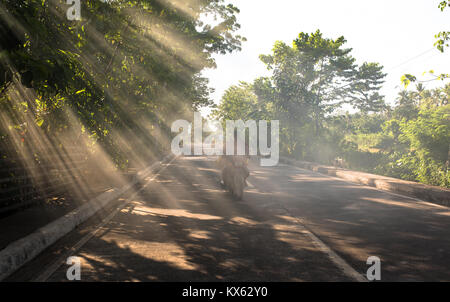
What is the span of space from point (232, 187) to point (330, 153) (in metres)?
25.3

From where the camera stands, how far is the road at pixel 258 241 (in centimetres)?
465

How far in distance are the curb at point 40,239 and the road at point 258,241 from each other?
0.16 meters

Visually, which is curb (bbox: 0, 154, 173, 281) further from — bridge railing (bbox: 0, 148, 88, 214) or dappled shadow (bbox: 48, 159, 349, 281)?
bridge railing (bbox: 0, 148, 88, 214)

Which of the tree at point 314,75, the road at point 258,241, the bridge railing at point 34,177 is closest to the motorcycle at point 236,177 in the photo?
the road at point 258,241

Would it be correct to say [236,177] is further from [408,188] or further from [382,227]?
[408,188]

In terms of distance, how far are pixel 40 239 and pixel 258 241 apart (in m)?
3.31

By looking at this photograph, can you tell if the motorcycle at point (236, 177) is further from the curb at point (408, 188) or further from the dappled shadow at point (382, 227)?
the curb at point (408, 188)

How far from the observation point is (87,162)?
1416 cm

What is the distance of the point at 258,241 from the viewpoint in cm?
618

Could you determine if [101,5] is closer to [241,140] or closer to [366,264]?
[241,140]

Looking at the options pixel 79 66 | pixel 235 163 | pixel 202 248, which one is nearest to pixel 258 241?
pixel 202 248

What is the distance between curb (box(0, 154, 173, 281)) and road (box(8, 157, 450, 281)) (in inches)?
6.1

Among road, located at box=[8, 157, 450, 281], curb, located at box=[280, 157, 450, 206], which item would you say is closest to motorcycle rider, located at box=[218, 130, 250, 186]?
road, located at box=[8, 157, 450, 281]

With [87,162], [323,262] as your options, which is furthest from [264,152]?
[323,262]
